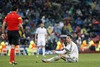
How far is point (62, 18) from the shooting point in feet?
131

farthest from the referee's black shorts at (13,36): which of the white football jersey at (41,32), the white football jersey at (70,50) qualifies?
the white football jersey at (41,32)

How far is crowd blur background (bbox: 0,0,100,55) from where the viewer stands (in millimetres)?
36463

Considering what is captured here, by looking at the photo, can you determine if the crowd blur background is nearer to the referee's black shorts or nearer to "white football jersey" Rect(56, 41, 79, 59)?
"white football jersey" Rect(56, 41, 79, 59)

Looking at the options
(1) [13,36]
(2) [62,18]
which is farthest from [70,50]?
(2) [62,18]

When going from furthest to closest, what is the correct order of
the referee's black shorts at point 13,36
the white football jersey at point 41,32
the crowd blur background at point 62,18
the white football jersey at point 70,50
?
the crowd blur background at point 62,18
the white football jersey at point 41,32
the white football jersey at point 70,50
the referee's black shorts at point 13,36

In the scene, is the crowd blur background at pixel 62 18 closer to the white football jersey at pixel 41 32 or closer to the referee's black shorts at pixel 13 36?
the white football jersey at pixel 41 32

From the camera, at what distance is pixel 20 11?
3972 cm

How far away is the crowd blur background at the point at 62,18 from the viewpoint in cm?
3646

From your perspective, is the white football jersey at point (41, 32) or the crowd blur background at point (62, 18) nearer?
the white football jersey at point (41, 32)

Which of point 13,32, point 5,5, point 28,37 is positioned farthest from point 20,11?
point 13,32

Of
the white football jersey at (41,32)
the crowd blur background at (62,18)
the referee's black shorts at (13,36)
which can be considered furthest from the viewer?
the crowd blur background at (62,18)

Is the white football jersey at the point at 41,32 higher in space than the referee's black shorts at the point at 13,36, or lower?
lower

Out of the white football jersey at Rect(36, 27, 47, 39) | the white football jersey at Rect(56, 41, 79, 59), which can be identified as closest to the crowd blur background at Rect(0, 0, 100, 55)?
the white football jersey at Rect(36, 27, 47, 39)

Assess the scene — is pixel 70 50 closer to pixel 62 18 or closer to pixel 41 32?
pixel 41 32
